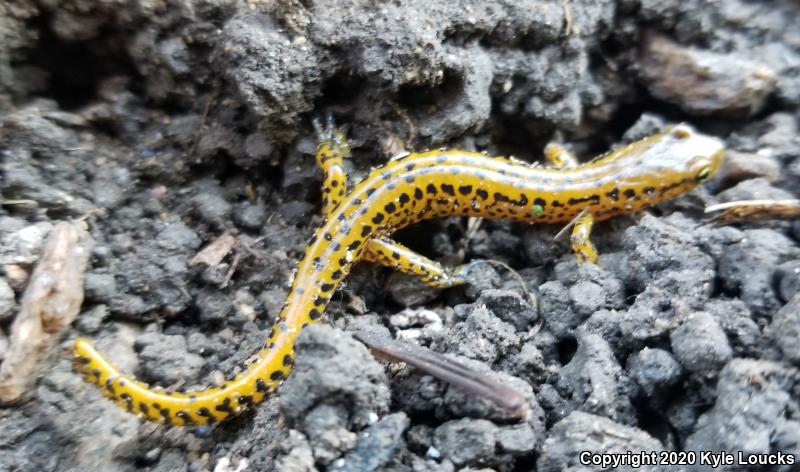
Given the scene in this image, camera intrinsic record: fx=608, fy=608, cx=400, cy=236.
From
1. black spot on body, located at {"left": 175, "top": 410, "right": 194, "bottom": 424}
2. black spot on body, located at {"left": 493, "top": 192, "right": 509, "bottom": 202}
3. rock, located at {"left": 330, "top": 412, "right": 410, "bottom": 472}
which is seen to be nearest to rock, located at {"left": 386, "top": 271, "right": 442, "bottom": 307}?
black spot on body, located at {"left": 493, "top": 192, "right": 509, "bottom": 202}

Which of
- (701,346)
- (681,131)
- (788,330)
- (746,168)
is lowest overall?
(701,346)

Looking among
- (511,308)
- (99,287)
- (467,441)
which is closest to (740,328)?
(511,308)

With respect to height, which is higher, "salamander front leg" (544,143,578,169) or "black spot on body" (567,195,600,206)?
"salamander front leg" (544,143,578,169)

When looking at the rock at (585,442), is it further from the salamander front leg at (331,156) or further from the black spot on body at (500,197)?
the salamander front leg at (331,156)

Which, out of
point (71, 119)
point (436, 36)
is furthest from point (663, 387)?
point (71, 119)

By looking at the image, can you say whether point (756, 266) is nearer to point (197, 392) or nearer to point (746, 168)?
point (746, 168)

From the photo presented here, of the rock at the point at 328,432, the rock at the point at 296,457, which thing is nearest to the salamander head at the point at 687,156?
the rock at the point at 328,432

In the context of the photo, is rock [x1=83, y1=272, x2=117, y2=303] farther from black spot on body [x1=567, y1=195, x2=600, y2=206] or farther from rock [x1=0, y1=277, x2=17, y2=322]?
black spot on body [x1=567, y1=195, x2=600, y2=206]
